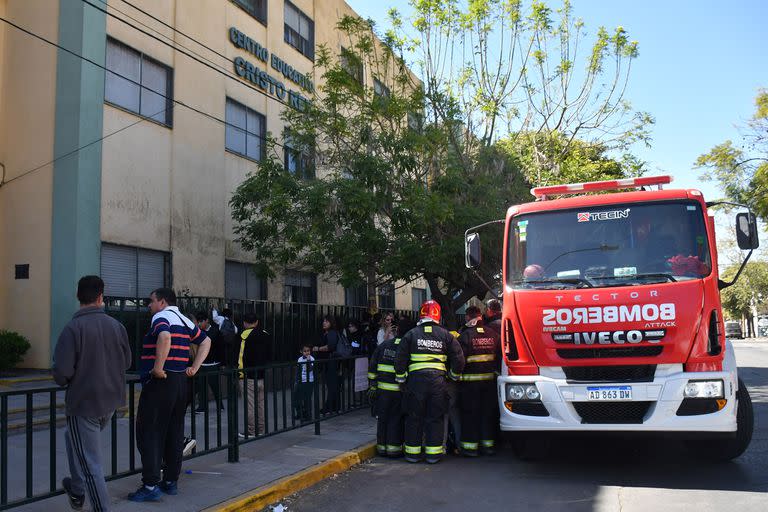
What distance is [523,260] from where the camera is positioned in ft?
26.1

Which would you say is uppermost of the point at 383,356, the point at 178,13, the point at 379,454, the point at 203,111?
the point at 178,13

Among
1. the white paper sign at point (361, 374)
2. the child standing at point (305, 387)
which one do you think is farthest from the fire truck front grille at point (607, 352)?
the white paper sign at point (361, 374)

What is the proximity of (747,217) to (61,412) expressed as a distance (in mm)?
9335

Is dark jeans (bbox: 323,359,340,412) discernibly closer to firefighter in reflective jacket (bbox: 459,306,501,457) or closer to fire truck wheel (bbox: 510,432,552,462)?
firefighter in reflective jacket (bbox: 459,306,501,457)

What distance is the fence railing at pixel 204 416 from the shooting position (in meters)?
5.53

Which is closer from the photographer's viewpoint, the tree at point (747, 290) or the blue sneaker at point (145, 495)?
the blue sneaker at point (145, 495)

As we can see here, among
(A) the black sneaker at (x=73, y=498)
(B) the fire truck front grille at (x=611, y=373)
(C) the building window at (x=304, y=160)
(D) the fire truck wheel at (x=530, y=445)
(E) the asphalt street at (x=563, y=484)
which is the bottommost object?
(E) the asphalt street at (x=563, y=484)

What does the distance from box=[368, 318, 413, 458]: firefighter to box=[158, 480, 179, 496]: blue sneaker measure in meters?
2.91

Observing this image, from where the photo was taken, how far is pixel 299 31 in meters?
20.6

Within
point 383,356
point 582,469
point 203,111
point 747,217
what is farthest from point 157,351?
point 203,111

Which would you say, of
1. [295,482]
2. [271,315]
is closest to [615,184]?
[295,482]

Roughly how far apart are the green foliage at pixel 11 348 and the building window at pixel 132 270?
158cm

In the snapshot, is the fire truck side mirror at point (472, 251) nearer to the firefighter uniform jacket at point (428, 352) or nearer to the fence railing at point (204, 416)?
the firefighter uniform jacket at point (428, 352)

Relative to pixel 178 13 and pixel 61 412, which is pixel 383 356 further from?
pixel 178 13
